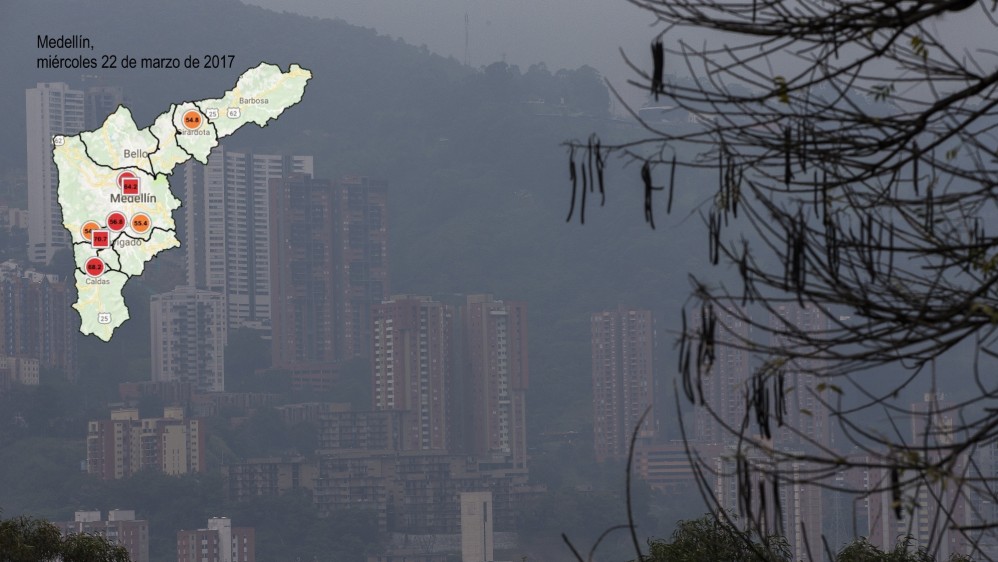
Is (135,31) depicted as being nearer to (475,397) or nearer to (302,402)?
(302,402)

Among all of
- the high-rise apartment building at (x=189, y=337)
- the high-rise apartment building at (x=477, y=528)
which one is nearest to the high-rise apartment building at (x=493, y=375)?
the high-rise apartment building at (x=477, y=528)

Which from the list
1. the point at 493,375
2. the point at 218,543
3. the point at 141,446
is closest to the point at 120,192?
the point at 218,543

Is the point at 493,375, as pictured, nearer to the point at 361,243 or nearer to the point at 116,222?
the point at 361,243

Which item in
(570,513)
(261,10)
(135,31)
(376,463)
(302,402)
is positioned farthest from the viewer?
(261,10)

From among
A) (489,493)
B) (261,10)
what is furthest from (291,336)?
(261,10)

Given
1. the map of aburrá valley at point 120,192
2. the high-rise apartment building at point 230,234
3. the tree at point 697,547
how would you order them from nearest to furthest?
the tree at point 697,547 → the map of aburrá valley at point 120,192 → the high-rise apartment building at point 230,234

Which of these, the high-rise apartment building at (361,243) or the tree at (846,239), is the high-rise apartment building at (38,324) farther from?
the tree at (846,239)
